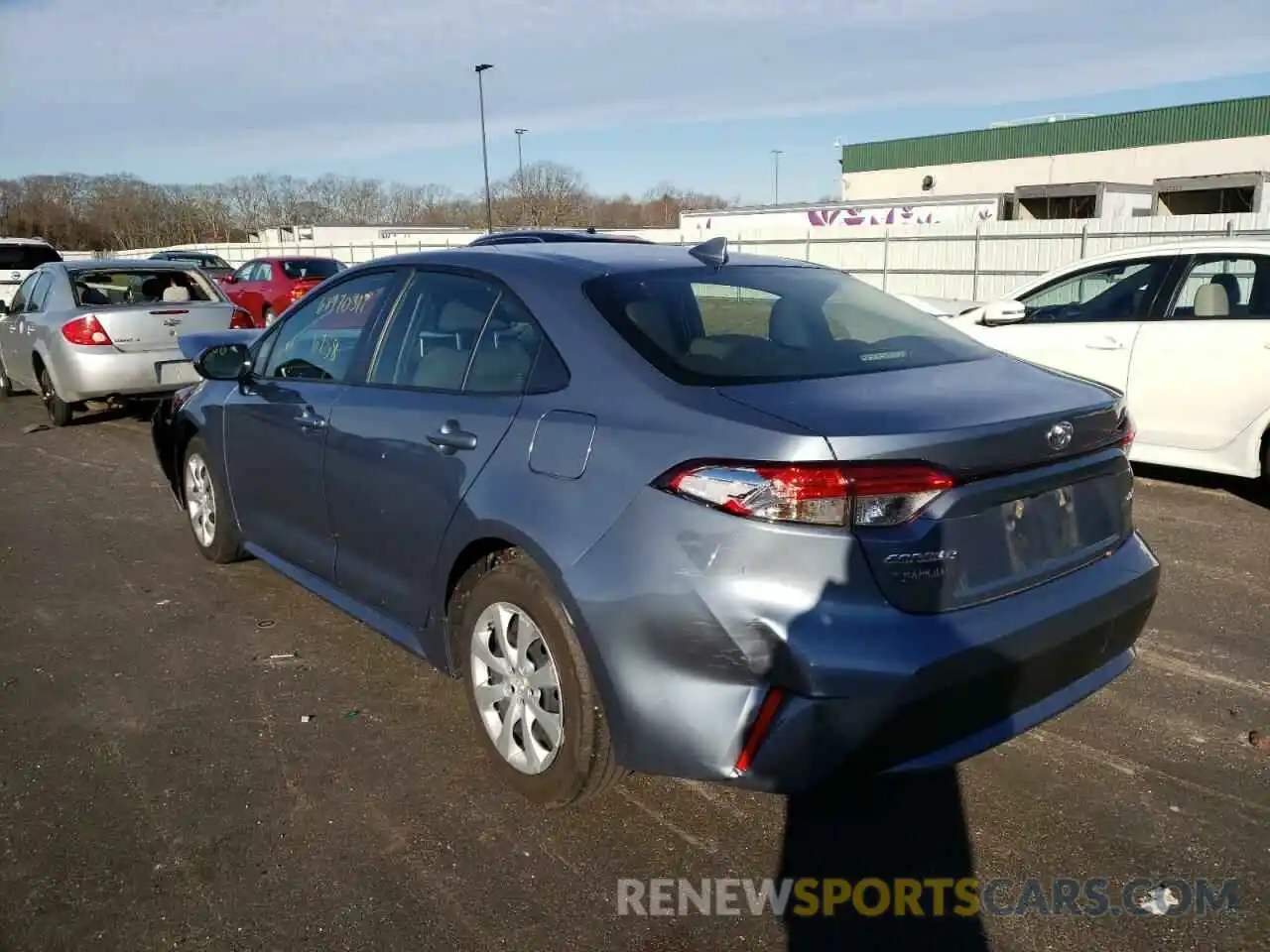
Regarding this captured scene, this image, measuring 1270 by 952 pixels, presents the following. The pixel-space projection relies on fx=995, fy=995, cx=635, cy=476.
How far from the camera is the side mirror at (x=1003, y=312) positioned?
689 cm

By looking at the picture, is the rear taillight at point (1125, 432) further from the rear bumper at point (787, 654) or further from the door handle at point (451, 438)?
the door handle at point (451, 438)

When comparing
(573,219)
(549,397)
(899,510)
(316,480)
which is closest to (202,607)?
(316,480)

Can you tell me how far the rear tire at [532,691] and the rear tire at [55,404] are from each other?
323 inches

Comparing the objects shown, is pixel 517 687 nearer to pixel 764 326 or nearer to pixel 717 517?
pixel 717 517

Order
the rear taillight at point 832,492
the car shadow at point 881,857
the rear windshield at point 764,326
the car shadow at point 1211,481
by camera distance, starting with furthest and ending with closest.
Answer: the car shadow at point 1211,481 < the rear windshield at point 764,326 < the car shadow at point 881,857 < the rear taillight at point 832,492

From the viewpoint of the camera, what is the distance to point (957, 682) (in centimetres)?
238

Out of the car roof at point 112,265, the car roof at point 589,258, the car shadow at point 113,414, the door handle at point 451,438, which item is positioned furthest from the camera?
the car shadow at point 113,414

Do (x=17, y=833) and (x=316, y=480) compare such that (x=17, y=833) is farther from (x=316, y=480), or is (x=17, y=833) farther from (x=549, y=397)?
(x=549, y=397)

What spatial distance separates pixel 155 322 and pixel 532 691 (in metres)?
7.66

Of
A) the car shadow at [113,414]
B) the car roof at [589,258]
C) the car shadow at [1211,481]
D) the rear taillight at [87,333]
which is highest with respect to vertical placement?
the car roof at [589,258]

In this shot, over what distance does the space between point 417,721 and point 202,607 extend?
1.75 m

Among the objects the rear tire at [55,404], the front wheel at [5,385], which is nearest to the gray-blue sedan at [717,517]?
the rear tire at [55,404]

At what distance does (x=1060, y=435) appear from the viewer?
2613mm

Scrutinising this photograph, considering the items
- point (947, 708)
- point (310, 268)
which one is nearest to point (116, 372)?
point (947, 708)
